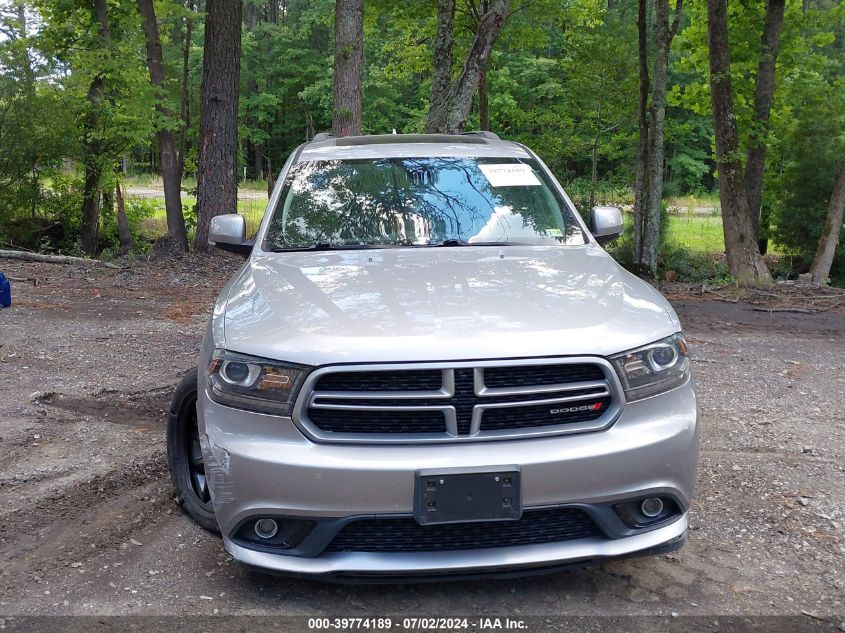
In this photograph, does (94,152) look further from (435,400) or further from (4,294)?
(435,400)

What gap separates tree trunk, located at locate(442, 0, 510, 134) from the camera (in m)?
10.9

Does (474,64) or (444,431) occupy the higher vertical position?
(474,64)

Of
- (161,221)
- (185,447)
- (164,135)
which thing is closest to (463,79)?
(164,135)

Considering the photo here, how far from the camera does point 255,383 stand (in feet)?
9.36

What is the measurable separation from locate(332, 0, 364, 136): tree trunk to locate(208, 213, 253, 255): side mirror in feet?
21.8

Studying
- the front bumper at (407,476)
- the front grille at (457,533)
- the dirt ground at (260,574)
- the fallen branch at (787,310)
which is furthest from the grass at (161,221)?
the front grille at (457,533)

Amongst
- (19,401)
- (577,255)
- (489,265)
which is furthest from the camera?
(19,401)

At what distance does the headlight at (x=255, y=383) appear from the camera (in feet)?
9.21

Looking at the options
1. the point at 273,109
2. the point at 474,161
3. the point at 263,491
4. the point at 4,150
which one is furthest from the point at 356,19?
the point at 273,109

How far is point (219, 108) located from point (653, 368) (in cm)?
1134

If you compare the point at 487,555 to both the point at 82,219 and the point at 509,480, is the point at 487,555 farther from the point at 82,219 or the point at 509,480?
the point at 82,219

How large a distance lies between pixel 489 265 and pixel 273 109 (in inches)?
1745

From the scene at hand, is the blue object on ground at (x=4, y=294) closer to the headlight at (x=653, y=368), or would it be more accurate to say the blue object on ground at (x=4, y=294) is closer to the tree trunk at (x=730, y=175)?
the headlight at (x=653, y=368)

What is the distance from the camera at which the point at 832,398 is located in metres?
5.95
